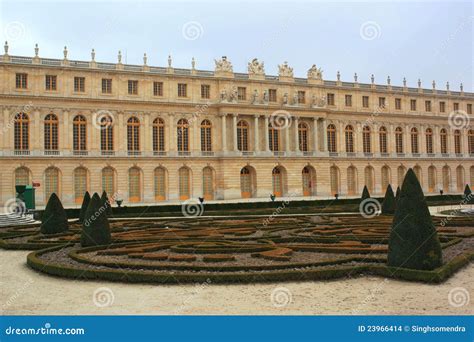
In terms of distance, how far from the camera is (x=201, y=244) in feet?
49.3

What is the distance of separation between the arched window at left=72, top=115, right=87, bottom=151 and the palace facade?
91 mm

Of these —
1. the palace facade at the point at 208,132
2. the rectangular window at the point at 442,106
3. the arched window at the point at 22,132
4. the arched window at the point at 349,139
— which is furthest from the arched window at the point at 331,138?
the arched window at the point at 22,132

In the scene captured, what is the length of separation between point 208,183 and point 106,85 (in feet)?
44.3

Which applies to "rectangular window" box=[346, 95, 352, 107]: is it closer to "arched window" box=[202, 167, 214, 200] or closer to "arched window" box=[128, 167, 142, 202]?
"arched window" box=[202, 167, 214, 200]

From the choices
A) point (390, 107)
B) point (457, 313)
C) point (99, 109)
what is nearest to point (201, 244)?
point (457, 313)

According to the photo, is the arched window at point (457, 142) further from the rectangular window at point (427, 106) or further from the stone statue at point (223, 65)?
the stone statue at point (223, 65)

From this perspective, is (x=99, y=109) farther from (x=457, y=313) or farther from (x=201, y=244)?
(x=457, y=313)

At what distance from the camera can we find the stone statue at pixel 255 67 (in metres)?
48.5

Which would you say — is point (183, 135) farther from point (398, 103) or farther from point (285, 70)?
point (398, 103)

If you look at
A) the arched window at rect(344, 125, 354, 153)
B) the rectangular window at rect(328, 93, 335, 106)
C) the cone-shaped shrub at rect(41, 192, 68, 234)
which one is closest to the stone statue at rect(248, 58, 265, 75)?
the rectangular window at rect(328, 93, 335, 106)

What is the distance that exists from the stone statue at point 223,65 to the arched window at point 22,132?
18.5m

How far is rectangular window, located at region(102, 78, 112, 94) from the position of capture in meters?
42.9

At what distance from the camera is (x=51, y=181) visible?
41.0 metres

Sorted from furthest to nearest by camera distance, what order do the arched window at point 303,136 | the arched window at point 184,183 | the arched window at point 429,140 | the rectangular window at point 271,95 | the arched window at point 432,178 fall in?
the arched window at point 429,140
the arched window at point 432,178
the arched window at point 303,136
the rectangular window at point 271,95
the arched window at point 184,183
